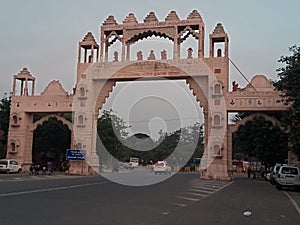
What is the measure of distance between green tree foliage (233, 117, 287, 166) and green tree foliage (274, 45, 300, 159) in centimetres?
1017

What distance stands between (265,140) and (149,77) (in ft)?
40.8

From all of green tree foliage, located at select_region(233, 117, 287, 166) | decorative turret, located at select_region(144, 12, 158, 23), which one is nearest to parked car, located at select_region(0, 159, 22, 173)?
decorative turret, located at select_region(144, 12, 158, 23)

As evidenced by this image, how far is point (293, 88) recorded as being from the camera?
2453cm

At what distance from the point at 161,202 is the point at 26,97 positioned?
27.0 metres

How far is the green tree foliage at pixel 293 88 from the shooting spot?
23969 mm

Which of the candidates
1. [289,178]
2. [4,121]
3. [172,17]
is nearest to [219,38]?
[172,17]

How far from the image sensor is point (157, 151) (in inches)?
3000

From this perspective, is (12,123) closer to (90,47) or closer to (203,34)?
(90,47)

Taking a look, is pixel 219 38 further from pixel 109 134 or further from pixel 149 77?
pixel 109 134

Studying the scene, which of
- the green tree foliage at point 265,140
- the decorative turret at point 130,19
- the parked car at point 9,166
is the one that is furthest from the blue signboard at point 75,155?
the green tree foliage at point 265,140

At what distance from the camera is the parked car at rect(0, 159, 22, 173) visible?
3431 centimetres

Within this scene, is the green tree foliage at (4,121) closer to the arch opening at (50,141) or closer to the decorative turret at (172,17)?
the arch opening at (50,141)

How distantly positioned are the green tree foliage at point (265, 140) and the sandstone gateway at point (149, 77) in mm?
3832

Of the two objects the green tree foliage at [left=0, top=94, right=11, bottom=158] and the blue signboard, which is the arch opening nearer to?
the green tree foliage at [left=0, top=94, right=11, bottom=158]
